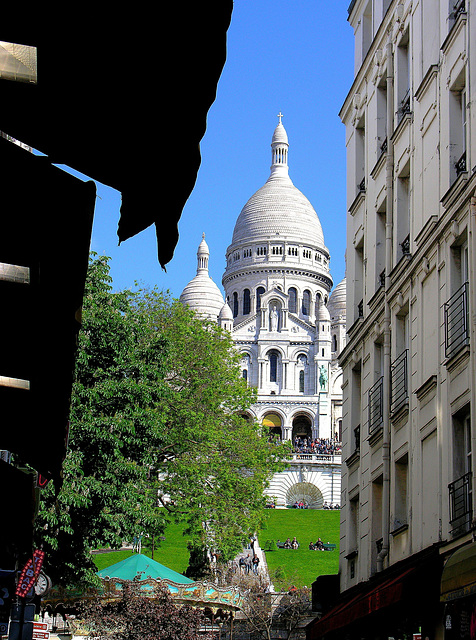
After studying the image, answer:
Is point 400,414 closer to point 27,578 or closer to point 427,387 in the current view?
point 427,387

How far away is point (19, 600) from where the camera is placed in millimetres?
16766

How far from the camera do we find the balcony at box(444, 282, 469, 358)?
1268cm

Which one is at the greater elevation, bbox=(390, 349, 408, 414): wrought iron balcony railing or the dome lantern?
the dome lantern

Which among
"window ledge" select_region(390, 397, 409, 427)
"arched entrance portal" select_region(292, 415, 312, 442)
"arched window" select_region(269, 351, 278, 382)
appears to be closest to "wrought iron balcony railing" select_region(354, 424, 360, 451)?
"window ledge" select_region(390, 397, 409, 427)

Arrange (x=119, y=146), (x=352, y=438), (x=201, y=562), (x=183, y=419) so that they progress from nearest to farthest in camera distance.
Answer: (x=119, y=146), (x=352, y=438), (x=183, y=419), (x=201, y=562)

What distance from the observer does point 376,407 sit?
1802cm

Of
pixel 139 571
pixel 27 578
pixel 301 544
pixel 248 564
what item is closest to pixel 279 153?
pixel 301 544

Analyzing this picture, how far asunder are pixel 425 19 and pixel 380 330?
17.0 feet

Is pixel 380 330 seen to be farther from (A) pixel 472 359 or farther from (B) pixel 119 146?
(B) pixel 119 146

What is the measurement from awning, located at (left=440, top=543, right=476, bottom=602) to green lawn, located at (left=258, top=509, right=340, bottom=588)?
34914mm

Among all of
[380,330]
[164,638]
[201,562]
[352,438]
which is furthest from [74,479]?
[201,562]

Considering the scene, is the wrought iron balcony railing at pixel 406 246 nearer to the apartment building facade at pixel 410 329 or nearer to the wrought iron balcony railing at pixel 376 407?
the apartment building facade at pixel 410 329

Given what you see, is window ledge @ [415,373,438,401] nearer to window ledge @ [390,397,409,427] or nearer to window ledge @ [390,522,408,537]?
window ledge @ [390,397,409,427]

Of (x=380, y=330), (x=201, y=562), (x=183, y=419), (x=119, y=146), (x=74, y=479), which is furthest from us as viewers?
(x=201, y=562)
